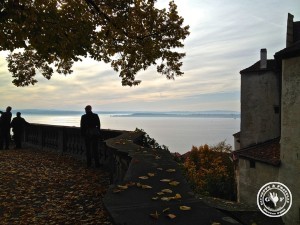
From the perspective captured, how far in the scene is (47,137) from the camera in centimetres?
1539

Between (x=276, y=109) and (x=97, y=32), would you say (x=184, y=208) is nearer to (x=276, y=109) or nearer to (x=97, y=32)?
(x=97, y=32)

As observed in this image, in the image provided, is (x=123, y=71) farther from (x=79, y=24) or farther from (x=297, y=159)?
(x=297, y=159)

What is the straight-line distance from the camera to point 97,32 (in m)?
10.7

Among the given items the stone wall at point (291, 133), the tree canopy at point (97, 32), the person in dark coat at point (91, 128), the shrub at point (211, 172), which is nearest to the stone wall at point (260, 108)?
the shrub at point (211, 172)

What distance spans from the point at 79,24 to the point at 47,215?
562cm

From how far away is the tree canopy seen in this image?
25.8 ft

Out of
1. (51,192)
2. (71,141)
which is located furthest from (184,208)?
(71,141)

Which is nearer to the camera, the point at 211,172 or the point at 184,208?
the point at 184,208

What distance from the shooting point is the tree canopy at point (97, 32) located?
7.85 m

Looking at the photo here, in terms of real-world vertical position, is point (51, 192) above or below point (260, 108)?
below

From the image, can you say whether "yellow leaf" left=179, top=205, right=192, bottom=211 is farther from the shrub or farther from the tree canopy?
the shrub

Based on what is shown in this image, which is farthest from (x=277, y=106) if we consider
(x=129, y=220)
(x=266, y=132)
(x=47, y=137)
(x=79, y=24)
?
(x=129, y=220)
